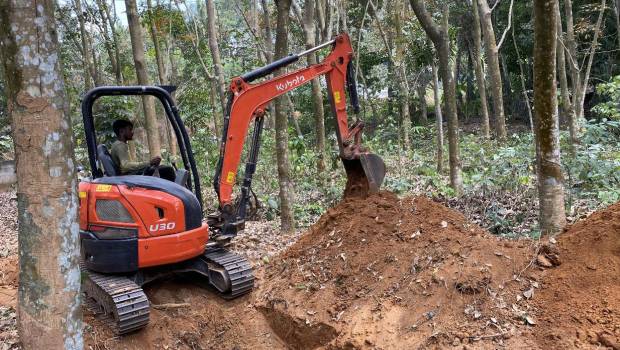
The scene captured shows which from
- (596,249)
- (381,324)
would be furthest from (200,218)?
(596,249)

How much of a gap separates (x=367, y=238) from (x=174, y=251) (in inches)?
87.8

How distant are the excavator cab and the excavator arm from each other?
607 mm

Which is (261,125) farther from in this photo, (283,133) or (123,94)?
(123,94)

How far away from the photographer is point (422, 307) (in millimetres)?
4598

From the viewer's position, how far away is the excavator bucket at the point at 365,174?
21.3 feet

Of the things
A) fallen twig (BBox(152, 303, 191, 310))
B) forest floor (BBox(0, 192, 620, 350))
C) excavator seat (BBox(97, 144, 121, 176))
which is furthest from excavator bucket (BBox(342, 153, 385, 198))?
excavator seat (BBox(97, 144, 121, 176))

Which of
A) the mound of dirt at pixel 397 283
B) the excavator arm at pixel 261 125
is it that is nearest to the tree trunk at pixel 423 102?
the excavator arm at pixel 261 125

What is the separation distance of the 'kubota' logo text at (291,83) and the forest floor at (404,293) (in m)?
1.71

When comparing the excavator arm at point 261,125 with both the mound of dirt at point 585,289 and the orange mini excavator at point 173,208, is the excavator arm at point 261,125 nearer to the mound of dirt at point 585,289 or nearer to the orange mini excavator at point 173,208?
the orange mini excavator at point 173,208

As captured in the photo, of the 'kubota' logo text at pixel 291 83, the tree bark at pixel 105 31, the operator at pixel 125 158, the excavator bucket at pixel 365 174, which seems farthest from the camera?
the tree bark at pixel 105 31

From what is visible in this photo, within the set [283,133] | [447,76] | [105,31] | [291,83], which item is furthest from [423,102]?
[291,83]

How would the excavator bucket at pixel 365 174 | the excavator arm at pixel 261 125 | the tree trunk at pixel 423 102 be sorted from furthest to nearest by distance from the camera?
1. the tree trunk at pixel 423 102
2. the excavator bucket at pixel 365 174
3. the excavator arm at pixel 261 125

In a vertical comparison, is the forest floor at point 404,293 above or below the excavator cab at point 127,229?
below

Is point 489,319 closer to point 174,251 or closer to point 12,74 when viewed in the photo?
point 174,251
